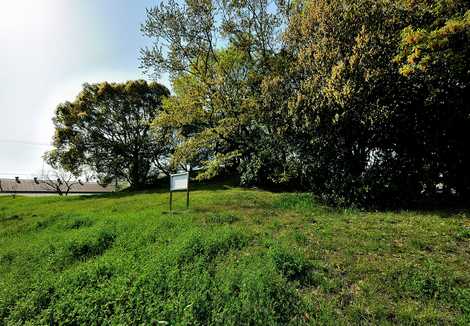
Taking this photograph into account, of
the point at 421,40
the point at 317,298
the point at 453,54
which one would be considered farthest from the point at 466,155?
the point at 317,298

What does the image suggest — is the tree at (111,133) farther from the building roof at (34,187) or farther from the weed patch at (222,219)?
the building roof at (34,187)

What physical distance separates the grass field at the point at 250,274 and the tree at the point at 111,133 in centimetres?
2008

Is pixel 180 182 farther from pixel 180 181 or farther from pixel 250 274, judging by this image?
pixel 250 274

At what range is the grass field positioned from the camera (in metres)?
3.00

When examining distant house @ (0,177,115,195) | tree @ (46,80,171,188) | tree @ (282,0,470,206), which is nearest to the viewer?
tree @ (282,0,470,206)

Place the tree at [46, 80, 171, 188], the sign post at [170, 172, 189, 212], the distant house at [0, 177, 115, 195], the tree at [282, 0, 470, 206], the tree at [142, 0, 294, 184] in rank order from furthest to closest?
the distant house at [0, 177, 115, 195] → the tree at [46, 80, 171, 188] → the tree at [142, 0, 294, 184] → the sign post at [170, 172, 189, 212] → the tree at [282, 0, 470, 206]

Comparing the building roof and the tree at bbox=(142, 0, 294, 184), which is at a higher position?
the tree at bbox=(142, 0, 294, 184)

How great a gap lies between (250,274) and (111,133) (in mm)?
26743

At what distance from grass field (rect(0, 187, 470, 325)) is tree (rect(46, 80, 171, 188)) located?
20.1 meters

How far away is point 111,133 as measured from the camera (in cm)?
2678

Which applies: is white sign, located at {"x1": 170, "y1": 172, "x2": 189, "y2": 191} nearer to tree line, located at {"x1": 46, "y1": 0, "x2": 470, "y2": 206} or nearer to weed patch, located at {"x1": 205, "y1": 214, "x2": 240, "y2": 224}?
weed patch, located at {"x1": 205, "y1": 214, "x2": 240, "y2": 224}

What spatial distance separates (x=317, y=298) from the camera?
10.5 ft

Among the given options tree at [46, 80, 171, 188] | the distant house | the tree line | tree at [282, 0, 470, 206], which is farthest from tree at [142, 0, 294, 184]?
the distant house

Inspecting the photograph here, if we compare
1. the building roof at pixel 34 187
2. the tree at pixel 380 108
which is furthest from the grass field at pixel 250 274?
the building roof at pixel 34 187
